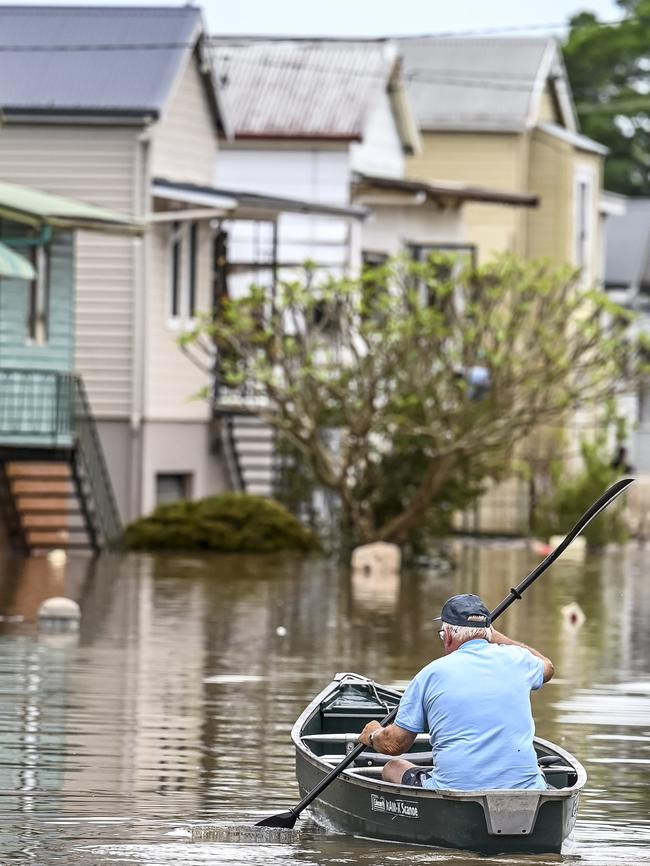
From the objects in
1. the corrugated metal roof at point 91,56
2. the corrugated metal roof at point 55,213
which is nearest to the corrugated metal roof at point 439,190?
the corrugated metal roof at point 91,56

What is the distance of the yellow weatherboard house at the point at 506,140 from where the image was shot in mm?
51469

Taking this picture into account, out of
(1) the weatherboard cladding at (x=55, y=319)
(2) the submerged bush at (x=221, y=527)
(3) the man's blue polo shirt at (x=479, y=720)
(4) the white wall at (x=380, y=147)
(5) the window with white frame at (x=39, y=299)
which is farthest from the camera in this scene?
(4) the white wall at (x=380, y=147)

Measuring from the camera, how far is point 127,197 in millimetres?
36969

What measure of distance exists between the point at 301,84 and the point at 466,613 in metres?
33.2

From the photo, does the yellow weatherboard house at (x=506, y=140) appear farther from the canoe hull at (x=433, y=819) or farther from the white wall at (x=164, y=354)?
the canoe hull at (x=433, y=819)

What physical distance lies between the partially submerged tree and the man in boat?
800 inches

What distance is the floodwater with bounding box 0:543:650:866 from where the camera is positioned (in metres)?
12.6

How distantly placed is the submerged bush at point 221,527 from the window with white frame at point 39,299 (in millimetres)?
3342

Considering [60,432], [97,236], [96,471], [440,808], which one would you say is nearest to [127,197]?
[97,236]

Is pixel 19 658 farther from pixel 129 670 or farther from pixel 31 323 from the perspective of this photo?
pixel 31 323

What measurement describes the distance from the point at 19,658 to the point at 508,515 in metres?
29.3

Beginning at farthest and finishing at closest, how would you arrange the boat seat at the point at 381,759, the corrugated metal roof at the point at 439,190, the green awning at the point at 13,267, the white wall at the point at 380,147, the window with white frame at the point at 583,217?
1. the window with white frame at the point at 583,217
2. the white wall at the point at 380,147
3. the corrugated metal roof at the point at 439,190
4. the green awning at the point at 13,267
5. the boat seat at the point at 381,759

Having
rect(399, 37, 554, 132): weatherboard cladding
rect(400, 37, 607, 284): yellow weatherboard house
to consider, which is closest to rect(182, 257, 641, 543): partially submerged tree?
rect(400, 37, 607, 284): yellow weatherboard house

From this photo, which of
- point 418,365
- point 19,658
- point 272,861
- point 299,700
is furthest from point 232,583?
point 272,861
